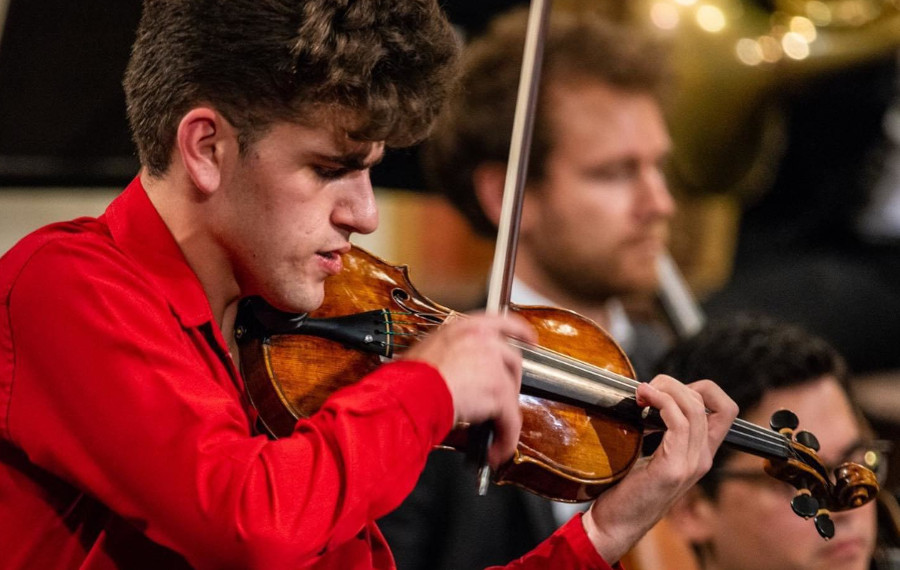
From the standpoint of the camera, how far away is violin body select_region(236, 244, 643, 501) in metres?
1.28

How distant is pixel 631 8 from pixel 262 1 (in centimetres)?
265

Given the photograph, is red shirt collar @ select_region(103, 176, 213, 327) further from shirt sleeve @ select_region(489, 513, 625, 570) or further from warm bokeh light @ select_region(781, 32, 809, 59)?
warm bokeh light @ select_region(781, 32, 809, 59)

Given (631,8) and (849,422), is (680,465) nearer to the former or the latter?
(849,422)

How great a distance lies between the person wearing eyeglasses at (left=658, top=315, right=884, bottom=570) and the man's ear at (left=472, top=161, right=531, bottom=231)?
0.86m

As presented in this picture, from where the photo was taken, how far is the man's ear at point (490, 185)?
288cm

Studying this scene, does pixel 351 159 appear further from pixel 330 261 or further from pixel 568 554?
pixel 568 554

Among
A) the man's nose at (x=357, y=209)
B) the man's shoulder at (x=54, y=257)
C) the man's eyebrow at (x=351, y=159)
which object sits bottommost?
the man's shoulder at (x=54, y=257)

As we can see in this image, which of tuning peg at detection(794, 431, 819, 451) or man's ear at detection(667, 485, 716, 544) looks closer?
tuning peg at detection(794, 431, 819, 451)

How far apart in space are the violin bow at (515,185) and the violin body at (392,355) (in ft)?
0.43

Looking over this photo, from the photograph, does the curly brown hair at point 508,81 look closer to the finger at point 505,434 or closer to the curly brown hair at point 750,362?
the curly brown hair at point 750,362

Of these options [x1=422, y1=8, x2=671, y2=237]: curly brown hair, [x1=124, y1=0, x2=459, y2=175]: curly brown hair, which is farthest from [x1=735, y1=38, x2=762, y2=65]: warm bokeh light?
[x1=124, y1=0, x2=459, y2=175]: curly brown hair

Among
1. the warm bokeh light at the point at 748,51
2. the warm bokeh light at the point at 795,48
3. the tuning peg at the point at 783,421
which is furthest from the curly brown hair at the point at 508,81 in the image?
the tuning peg at the point at 783,421

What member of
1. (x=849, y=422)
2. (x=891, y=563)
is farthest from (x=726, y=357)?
(x=891, y=563)

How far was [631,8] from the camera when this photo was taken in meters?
3.70
